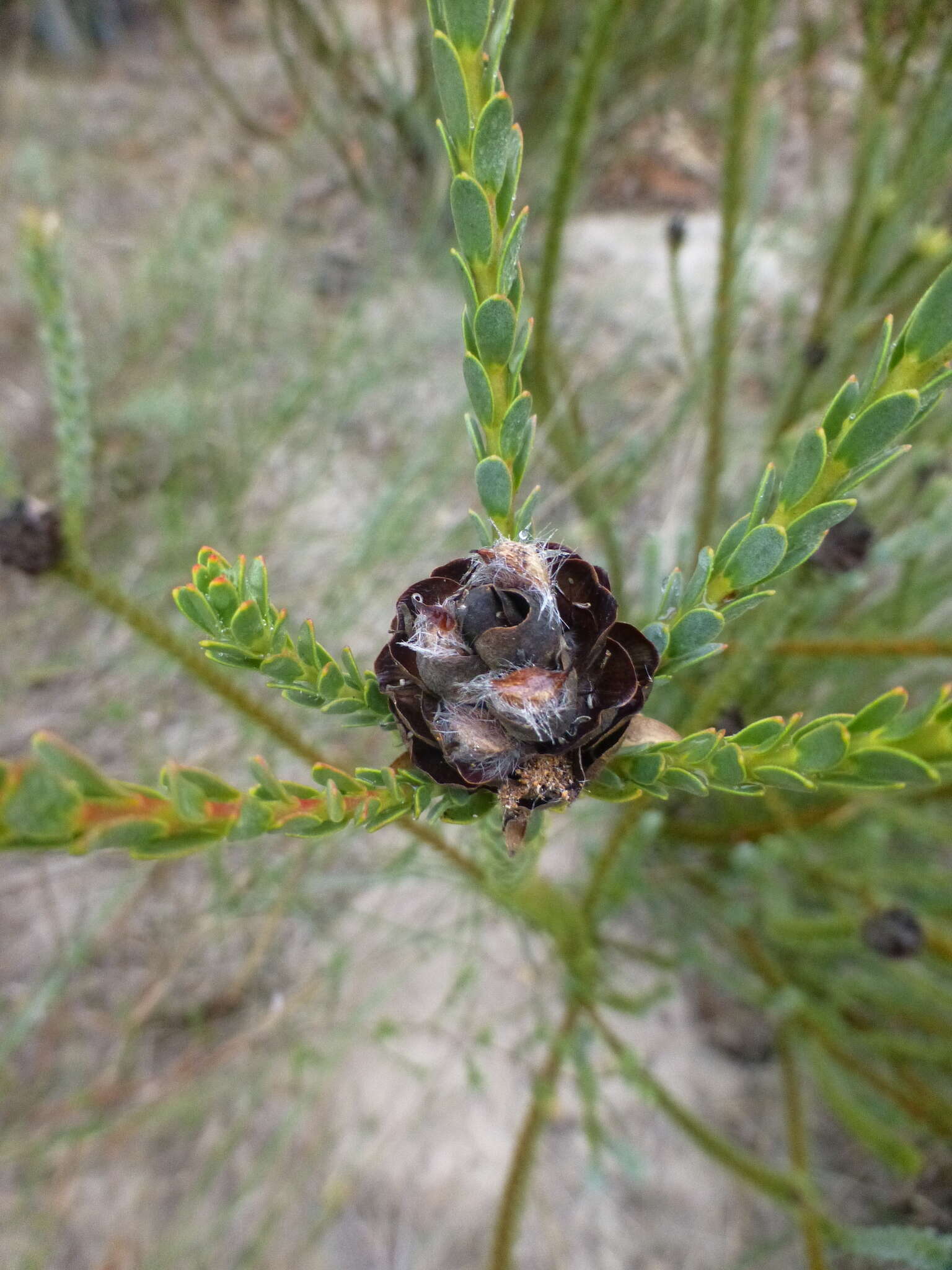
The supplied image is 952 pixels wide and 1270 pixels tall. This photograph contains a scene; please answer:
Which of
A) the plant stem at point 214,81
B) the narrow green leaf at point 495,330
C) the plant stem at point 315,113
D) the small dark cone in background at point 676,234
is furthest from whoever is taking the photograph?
the plant stem at point 214,81

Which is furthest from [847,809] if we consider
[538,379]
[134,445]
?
[134,445]

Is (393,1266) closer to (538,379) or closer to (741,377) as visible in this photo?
(538,379)

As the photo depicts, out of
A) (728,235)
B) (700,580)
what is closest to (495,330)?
(700,580)

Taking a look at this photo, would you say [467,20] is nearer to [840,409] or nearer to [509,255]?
[509,255]

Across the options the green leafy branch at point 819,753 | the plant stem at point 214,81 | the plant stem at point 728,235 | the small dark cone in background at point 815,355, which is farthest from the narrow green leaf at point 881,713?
the plant stem at point 214,81

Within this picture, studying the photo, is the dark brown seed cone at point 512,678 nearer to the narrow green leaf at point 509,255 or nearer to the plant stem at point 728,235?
the narrow green leaf at point 509,255

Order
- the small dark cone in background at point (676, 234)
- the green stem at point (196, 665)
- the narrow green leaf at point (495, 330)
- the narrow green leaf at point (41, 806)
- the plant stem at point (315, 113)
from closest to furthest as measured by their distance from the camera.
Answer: the narrow green leaf at point (41, 806) < the narrow green leaf at point (495, 330) < the green stem at point (196, 665) < the small dark cone in background at point (676, 234) < the plant stem at point (315, 113)
